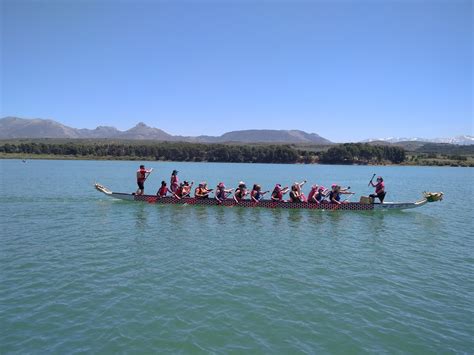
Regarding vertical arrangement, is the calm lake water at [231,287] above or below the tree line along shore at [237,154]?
below

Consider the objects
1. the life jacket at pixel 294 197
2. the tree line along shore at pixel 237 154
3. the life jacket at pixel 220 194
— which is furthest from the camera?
the tree line along shore at pixel 237 154

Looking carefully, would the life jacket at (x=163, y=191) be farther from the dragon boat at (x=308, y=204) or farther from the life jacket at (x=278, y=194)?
the life jacket at (x=278, y=194)

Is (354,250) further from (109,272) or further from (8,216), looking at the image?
(8,216)

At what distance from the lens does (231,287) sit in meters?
13.0

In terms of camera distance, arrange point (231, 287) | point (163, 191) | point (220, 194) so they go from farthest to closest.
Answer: point (163, 191) < point (220, 194) < point (231, 287)

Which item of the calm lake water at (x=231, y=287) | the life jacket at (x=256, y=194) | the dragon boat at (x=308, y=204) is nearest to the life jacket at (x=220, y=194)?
the dragon boat at (x=308, y=204)

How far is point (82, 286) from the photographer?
42.1ft

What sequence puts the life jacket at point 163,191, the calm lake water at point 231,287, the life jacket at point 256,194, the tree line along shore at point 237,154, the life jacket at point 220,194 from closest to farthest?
1. the calm lake water at point 231,287
2. the life jacket at point 256,194
3. the life jacket at point 220,194
4. the life jacket at point 163,191
5. the tree line along shore at point 237,154

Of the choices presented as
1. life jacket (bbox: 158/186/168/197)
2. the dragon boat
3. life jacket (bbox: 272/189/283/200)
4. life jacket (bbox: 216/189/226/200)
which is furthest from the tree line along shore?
life jacket (bbox: 216/189/226/200)

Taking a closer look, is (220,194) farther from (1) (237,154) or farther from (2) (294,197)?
(1) (237,154)

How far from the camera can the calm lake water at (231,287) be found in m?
9.80

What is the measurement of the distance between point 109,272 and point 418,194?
42.7 meters

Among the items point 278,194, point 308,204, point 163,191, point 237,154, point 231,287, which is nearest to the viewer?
point 231,287

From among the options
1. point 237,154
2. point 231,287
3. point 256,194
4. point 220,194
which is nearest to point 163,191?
point 220,194
